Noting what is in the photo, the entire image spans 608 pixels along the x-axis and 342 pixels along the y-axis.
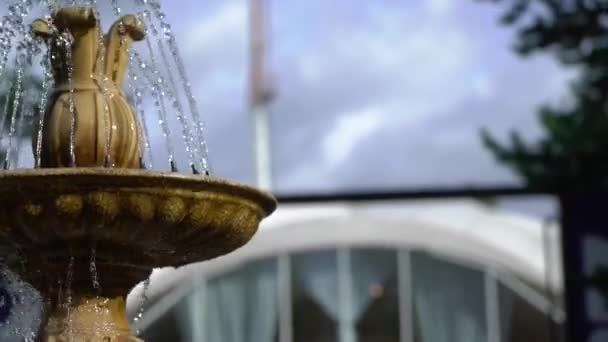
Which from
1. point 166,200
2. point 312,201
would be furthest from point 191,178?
point 312,201

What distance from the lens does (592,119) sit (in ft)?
77.2

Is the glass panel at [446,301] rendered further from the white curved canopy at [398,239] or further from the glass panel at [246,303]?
the glass panel at [246,303]

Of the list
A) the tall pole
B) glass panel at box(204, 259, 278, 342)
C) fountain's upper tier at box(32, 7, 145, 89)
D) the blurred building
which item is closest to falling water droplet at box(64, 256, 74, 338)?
fountain's upper tier at box(32, 7, 145, 89)

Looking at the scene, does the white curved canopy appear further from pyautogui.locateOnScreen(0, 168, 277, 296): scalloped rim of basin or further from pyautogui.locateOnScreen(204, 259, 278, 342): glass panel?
pyautogui.locateOnScreen(0, 168, 277, 296): scalloped rim of basin

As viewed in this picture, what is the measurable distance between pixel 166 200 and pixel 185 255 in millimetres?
535

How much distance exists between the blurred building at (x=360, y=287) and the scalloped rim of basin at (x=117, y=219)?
14.2 meters

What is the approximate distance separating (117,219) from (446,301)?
15083 millimetres

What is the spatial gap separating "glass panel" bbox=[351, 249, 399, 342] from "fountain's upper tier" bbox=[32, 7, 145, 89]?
14291 millimetres

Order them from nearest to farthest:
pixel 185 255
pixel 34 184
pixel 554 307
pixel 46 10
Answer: pixel 34 184 < pixel 185 255 < pixel 46 10 < pixel 554 307

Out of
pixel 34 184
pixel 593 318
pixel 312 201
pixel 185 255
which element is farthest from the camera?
pixel 312 201

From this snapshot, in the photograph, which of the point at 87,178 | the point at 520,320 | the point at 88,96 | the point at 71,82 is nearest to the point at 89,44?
the point at 71,82

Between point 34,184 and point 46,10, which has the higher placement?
point 46,10

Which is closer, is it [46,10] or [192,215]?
[192,215]

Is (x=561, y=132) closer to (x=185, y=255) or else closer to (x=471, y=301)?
(x=471, y=301)
